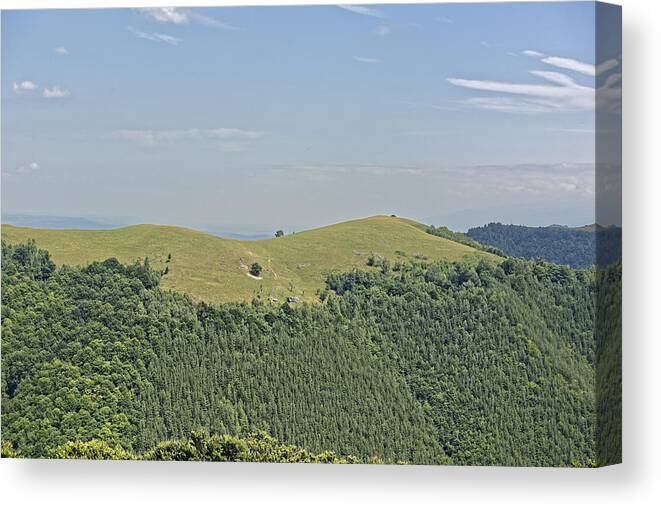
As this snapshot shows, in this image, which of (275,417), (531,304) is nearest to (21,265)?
(275,417)

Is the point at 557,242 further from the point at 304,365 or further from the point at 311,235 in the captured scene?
the point at 304,365

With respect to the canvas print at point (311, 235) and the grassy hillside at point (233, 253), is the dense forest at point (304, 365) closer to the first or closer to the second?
the canvas print at point (311, 235)

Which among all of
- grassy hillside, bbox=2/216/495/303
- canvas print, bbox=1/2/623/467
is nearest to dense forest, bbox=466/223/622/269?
canvas print, bbox=1/2/623/467

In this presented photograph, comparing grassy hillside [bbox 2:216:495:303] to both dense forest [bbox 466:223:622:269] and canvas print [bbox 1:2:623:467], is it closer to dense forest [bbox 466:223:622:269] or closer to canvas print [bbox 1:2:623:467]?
canvas print [bbox 1:2:623:467]

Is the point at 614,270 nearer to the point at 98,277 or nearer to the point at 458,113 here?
the point at 458,113

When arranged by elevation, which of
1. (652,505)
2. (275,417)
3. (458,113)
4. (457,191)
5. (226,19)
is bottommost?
(652,505)

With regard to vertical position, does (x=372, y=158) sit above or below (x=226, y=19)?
below

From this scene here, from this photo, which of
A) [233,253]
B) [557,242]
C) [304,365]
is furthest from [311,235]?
A: [557,242]
